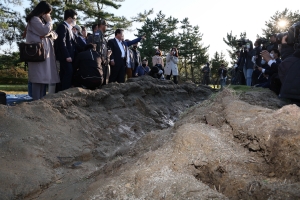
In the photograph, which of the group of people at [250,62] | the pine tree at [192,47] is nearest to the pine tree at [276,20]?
the pine tree at [192,47]

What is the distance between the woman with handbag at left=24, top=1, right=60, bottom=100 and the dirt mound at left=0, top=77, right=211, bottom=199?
2.42ft

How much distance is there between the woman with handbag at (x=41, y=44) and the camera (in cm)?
532

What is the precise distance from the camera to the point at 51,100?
4.64m

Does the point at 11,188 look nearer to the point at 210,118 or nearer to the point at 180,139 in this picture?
the point at 180,139

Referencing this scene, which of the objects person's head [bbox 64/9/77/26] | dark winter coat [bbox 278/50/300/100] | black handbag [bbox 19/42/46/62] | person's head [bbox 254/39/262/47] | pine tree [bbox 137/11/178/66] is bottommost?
dark winter coat [bbox 278/50/300/100]

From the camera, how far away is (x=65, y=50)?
5.87m

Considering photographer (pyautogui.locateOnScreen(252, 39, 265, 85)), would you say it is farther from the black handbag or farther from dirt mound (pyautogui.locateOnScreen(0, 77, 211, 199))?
the black handbag

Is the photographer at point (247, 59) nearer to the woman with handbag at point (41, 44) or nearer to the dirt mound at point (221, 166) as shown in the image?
the woman with handbag at point (41, 44)

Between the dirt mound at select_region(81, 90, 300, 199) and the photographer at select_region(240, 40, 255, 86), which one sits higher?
the photographer at select_region(240, 40, 255, 86)

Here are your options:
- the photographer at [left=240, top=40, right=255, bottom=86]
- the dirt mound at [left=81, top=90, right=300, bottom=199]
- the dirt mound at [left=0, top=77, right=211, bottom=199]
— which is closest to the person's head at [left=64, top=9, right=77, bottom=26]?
the dirt mound at [left=0, top=77, right=211, bottom=199]

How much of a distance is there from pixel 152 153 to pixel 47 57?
4119mm

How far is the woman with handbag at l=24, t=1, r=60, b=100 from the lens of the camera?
5324mm

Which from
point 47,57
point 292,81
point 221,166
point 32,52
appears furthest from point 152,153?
point 47,57

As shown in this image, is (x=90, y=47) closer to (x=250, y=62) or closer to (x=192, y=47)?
(x=250, y=62)
